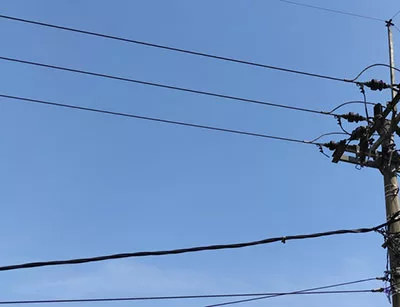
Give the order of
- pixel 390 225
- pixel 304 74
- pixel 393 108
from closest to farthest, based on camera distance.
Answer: pixel 390 225 → pixel 393 108 → pixel 304 74

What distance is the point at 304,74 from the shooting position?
41.8 feet

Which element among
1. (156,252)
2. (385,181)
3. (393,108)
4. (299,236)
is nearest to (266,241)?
(299,236)

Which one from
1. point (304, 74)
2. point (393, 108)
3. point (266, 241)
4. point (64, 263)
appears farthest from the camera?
point (304, 74)

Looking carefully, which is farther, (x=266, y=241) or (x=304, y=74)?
(x=304, y=74)

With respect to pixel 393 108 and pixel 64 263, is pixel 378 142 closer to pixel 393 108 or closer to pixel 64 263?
pixel 393 108

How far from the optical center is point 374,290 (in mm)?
11125

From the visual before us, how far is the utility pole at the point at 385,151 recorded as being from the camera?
10.9 m

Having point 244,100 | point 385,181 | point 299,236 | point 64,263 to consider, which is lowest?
point 64,263

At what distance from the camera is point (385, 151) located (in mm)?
11836

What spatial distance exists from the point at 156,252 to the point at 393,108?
536 cm

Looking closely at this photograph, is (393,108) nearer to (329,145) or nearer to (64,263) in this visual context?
(329,145)

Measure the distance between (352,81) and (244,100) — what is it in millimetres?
2300

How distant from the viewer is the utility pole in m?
10.9

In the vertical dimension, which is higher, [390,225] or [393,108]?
[393,108]
